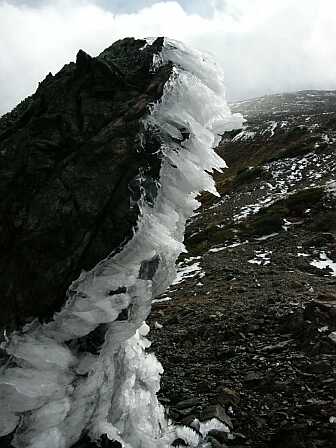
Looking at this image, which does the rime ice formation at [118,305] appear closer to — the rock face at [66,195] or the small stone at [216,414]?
the rock face at [66,195]

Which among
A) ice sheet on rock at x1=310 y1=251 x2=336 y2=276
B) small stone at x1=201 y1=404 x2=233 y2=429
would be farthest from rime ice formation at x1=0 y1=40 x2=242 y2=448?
ice sheet on rock at x1=310 y1=251 x2=336 y2=276

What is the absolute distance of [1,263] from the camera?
7801 mm

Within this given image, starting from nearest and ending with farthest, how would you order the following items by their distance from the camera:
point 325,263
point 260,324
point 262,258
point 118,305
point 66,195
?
point 66,195 → point 118,305 → point 260,324 → point 325,263 → point 262,258

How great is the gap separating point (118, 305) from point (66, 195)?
6.34 feet

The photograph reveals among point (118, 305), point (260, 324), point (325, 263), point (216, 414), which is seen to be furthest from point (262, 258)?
point (118, 305)

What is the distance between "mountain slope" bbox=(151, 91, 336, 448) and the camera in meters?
10.1

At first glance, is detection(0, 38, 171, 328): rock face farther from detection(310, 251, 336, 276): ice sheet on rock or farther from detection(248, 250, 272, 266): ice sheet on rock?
detection(248, 250, 272, 266): ice sheet on rock

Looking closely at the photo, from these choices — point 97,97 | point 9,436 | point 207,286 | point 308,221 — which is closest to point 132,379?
point 9,436

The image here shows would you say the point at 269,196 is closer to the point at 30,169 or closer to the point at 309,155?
the point at 309,155

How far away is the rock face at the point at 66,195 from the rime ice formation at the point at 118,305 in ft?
0.70

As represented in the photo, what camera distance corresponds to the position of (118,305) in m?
7.74

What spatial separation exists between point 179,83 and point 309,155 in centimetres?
5085

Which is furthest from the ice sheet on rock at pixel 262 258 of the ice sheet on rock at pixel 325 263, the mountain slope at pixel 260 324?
the ice sheet on rock at pixel 325 263

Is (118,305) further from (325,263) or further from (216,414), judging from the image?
(325,263)
